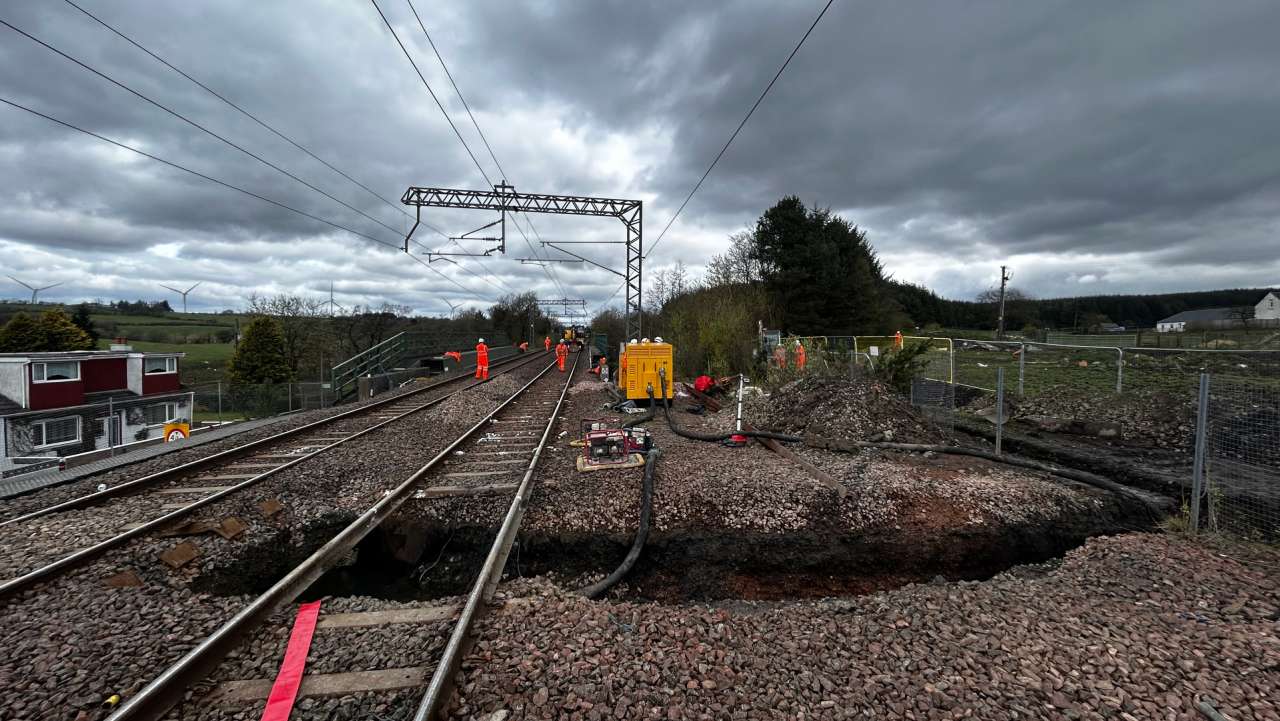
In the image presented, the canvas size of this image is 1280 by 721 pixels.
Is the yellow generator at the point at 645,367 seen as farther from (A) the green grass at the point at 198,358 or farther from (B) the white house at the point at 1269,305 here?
(B) the white house at the point at 1269,305

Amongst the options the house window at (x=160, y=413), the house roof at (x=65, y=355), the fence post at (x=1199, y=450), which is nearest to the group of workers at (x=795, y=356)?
the fence post at (x=1199, y=450)

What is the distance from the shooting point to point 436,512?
6027 millimetres

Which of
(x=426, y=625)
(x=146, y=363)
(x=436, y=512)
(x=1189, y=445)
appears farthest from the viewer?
(x=146, y=363)

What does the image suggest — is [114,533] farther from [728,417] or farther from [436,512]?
[728,417]

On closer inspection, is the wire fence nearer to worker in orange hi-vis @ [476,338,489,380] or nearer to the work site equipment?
the work site equipment

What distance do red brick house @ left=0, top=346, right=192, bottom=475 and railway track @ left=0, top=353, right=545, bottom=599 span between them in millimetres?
14743

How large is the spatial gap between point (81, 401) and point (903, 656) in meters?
36.0

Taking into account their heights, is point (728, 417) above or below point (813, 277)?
below

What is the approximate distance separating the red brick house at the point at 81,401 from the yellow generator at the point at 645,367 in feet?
62.6

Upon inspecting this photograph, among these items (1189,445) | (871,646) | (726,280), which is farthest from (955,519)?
(726,280)

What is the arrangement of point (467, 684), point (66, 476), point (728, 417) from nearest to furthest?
point (467, 684) < point (66, 476) < point (728, 417)

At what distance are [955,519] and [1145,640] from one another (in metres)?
2.74

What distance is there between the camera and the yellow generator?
13.0 metres

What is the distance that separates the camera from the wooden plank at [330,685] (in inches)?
115
